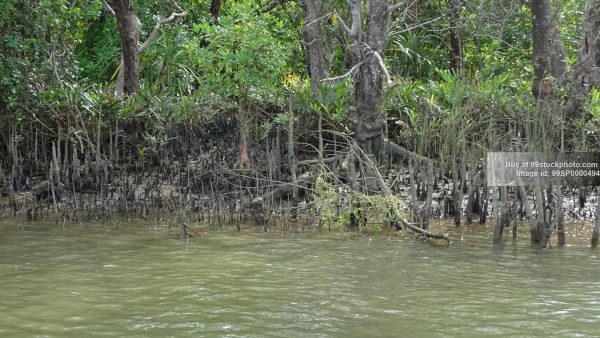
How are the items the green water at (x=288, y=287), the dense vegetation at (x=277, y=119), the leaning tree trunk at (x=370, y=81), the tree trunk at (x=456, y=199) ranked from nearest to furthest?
the green water at (x=288, y=287) → the tree trunk at (x=456, y=199) → the dense vegetation at (x=277, y=119) → the leaning tree trunk at (x=370, y=81)

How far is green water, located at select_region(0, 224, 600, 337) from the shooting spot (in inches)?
195

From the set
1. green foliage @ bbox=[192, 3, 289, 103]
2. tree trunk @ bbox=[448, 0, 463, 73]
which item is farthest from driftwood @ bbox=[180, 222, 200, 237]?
tree trunk @ bbox=[448, 0, 463, 73]

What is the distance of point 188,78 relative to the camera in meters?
15.1

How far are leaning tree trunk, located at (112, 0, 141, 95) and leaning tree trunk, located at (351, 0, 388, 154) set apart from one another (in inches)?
177

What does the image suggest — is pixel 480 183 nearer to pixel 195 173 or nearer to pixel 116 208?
pixel 195 173

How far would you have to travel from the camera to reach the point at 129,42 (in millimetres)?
13078

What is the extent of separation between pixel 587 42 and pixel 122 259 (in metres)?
7.59

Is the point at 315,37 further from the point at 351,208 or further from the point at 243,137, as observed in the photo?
the point at 351,208

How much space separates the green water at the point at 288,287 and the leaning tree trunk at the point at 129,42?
4.96 metres

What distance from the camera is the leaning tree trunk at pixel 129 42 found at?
42.1 feet

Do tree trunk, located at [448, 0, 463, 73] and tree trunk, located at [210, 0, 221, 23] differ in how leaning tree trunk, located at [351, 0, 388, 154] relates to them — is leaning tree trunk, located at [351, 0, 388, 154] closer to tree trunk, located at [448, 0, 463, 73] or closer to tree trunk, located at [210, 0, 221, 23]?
tree trunk, located at [448, 0, 463, 73]

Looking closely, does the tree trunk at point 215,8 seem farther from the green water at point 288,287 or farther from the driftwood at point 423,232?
the driftwood at point 423,232

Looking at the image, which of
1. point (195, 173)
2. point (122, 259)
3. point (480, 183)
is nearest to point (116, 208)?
point (195, 173)

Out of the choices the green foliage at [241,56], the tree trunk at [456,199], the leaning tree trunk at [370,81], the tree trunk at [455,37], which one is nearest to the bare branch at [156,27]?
the green foliage at [241,56]
